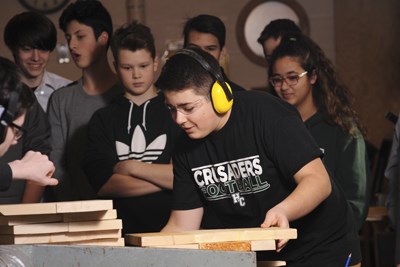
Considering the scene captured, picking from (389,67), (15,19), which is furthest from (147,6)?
(15,19)

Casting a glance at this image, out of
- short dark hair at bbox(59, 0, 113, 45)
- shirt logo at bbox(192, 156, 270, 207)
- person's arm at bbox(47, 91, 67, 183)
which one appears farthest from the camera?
short dark hair at bbox(59, 0, 113, 45)

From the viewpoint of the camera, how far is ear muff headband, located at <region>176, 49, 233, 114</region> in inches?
111

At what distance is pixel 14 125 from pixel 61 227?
42 centimetres

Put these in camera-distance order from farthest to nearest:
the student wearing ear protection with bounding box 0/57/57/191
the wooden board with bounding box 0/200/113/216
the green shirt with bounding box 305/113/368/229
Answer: the green shirt with bounding box 305/113/368/229 < the wooden board with bounding box 0/200/113/216 < the student wearing ear protection with bounding box 0/57/57/191

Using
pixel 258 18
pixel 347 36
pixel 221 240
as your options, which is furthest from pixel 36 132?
pixel 347 36

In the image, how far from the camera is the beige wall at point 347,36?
7734 mm

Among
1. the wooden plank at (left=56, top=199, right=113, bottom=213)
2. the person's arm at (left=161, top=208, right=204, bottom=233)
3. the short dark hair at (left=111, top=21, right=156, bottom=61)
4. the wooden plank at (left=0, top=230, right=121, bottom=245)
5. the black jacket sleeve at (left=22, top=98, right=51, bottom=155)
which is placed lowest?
the person's arm at (left=161, top=208, right=204, bottom=233)

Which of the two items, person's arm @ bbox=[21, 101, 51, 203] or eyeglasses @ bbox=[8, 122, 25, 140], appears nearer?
eyeglasses @ bbox=[8, 122, 25, 140]

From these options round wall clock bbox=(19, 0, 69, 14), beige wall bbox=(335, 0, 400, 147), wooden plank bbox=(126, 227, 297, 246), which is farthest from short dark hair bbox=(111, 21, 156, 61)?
beige wall bbox=(335, 0, 400, 147)

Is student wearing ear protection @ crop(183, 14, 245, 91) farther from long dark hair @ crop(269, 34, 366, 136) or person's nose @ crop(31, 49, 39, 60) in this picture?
person's nose @ crop(31, 49, 39, 60)

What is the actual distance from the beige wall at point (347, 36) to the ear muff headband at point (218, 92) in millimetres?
4843

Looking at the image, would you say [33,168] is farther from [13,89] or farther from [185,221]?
[185,221]

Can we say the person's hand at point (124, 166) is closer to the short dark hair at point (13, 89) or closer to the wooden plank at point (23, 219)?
the wooden plank at point (23, 219)

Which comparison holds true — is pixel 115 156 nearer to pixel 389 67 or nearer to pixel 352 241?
pixel 352 241
